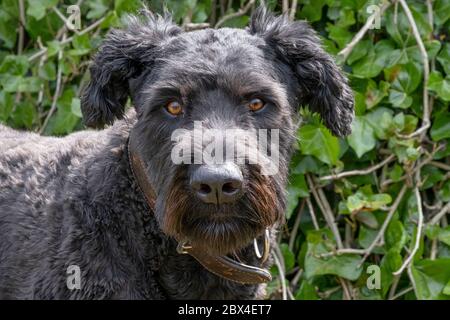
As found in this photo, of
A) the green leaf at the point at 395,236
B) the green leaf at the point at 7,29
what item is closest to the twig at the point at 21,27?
the green leaf at the point at 7,29

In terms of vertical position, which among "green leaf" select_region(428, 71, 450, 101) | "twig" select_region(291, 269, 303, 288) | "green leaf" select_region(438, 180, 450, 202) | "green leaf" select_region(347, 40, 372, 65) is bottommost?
"twig" select_region(291, 269, 303, 288)

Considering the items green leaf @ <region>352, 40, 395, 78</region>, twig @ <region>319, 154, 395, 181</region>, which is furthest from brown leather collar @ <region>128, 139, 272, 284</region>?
green leaf @ <region>352, 40, 395, 78</region>

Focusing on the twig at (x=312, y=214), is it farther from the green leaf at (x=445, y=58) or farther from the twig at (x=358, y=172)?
the green leaf at (x=445, y=58)

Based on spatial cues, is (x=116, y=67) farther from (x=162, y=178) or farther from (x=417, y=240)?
(x=417, y=240)

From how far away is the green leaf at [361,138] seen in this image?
185 inches

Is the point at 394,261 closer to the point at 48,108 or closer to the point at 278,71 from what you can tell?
the point at 278,71

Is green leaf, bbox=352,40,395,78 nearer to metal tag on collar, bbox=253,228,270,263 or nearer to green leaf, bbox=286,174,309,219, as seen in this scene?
green leaf, bbox=286,174,309,219

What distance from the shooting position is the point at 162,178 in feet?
10.6

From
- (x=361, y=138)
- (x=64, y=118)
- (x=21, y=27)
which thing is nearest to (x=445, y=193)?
(x=361, y=138)

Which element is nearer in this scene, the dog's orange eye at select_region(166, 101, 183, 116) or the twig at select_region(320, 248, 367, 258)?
the dog's orange eye at select_region(166, 101, 183, 116)

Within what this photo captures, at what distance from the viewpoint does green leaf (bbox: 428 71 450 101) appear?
463cm

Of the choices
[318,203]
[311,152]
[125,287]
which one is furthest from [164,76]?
[318,203]

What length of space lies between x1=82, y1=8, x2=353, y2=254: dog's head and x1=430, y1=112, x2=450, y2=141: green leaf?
1.26 m

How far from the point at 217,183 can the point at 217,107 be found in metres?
0.46
